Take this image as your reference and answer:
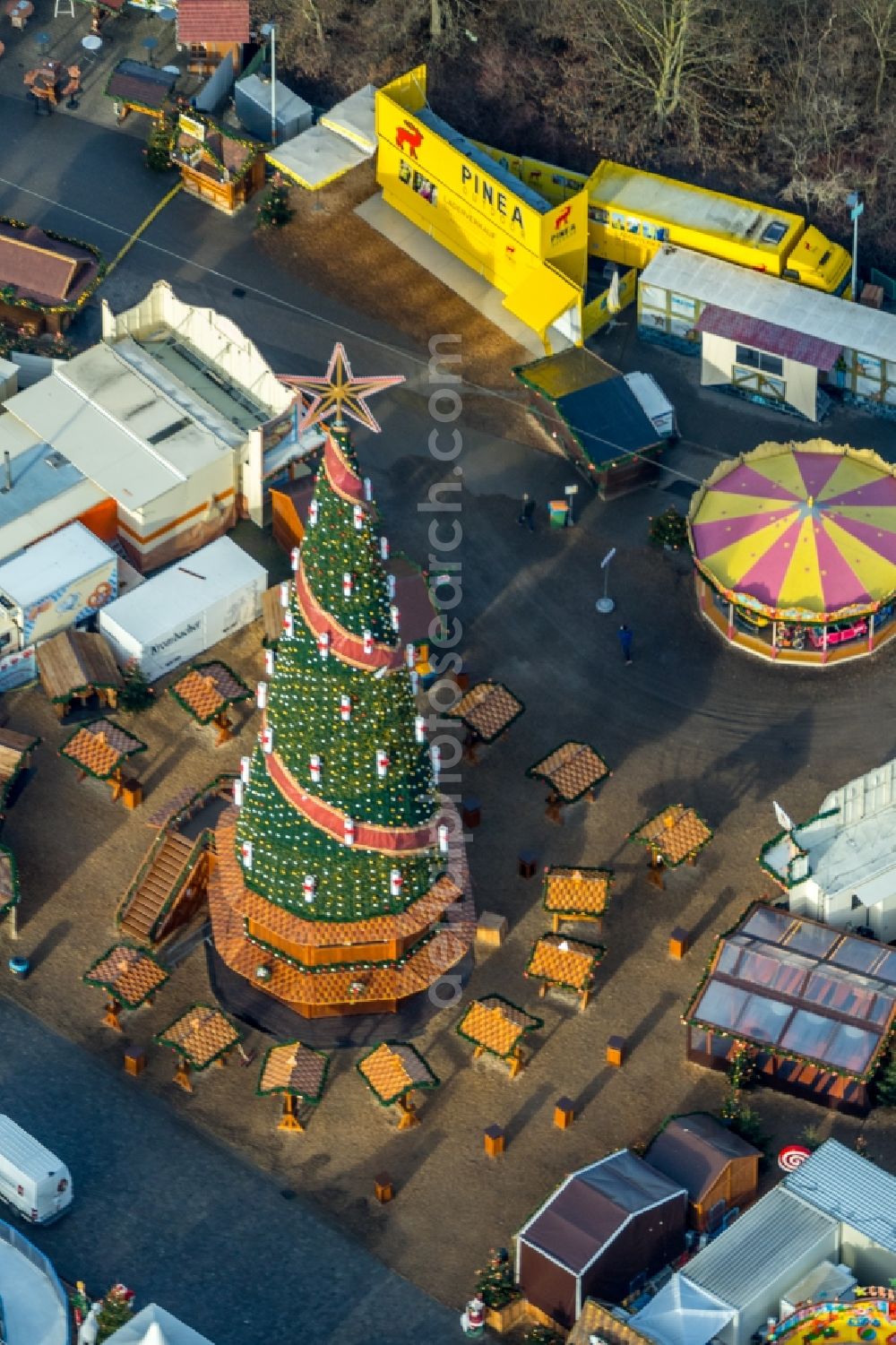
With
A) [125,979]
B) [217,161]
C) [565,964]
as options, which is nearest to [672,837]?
[565,964]

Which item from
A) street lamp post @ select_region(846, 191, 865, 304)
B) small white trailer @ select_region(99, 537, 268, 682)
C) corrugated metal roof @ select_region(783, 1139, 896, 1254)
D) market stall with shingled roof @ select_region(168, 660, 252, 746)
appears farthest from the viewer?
street lamp post @ select_region(846, 191, 865, 304)

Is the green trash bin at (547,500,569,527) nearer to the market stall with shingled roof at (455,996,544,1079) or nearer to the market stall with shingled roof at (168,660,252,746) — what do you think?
the market stall with shingled roof at (168,660,252,746)

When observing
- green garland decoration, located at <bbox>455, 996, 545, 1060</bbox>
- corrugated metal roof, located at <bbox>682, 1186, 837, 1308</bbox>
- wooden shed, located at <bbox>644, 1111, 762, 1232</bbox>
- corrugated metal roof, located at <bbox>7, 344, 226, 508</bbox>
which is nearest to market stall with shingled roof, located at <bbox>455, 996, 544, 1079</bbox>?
green garland decoration, located at <bbox>455, 996, 545, 1060</bbox>

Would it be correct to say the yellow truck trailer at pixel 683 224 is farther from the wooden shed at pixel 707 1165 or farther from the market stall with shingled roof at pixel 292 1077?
the market stall with shingled roof at pixel 292 1077

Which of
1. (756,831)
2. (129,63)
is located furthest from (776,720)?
(129,63)

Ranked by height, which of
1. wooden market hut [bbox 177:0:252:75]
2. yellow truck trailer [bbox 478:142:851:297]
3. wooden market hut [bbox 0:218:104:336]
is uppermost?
wooden market hut [bbox 177:0:252:75]

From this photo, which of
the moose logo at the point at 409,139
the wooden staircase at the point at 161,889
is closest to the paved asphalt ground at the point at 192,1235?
the wooden staircase at the point at 161,889
